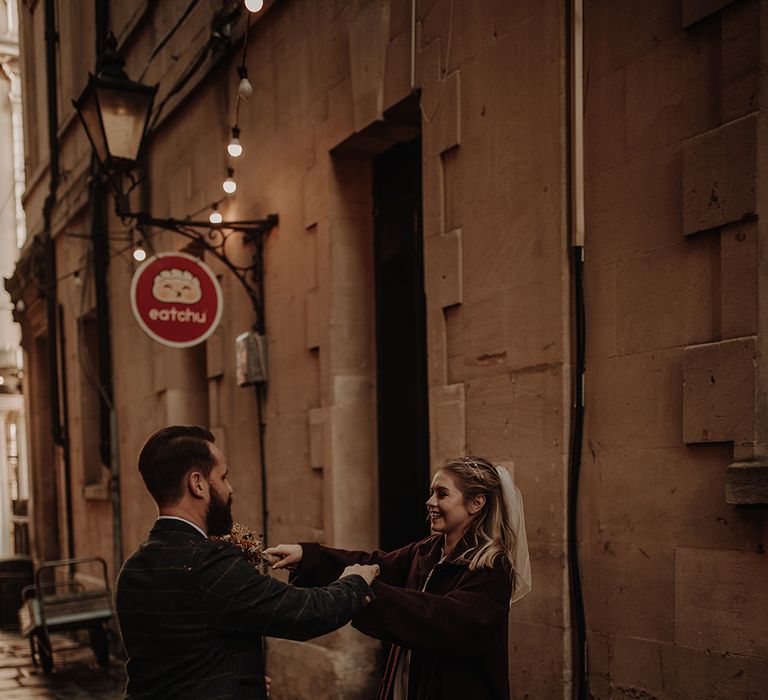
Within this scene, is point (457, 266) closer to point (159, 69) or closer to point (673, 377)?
point (673, 377)

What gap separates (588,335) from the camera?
3.99 m

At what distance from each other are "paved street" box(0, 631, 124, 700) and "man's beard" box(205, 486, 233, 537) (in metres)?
5.72

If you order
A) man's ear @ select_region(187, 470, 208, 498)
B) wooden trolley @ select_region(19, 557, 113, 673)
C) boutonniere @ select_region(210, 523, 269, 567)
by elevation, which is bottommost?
wooden trolley @ select_region(19, 557, 113, 673)

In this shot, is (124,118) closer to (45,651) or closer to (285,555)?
(285,555)

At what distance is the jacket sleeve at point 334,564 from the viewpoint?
334cm

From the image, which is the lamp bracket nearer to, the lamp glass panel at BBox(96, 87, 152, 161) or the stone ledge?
the lamp glass panel at BBox(96, 87, 152, 161)

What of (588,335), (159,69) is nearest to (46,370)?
(159,69)

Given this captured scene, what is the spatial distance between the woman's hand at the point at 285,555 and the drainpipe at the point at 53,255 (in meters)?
10.5

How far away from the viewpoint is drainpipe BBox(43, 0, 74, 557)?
1287cm

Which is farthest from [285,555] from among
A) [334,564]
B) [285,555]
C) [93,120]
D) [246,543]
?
[93,120]

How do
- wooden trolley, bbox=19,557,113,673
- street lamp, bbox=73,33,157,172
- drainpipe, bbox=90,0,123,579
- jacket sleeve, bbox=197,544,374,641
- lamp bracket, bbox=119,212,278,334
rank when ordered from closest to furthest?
1. jacket sleeve, bbox=197,544,374,641
2. street lamp, bbox=73,33,157,172
3. lamp bracket, bbox=119,212,278,334
4. wooden trolley, bbox=19,557,113,673
5. drainpipe, bbox=90,0,123,579

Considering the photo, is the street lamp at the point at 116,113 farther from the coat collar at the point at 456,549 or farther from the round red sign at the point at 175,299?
the coat collar at the point at 456,549

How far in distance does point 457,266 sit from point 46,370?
41.3 feet

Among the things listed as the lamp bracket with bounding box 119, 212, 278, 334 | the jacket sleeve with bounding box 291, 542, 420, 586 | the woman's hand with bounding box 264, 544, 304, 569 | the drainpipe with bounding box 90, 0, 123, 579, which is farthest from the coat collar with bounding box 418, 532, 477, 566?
the drainpipe with bounding box 90, 0, 123, 579
